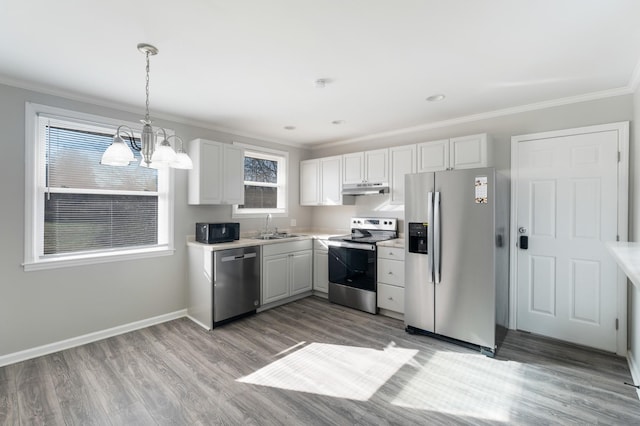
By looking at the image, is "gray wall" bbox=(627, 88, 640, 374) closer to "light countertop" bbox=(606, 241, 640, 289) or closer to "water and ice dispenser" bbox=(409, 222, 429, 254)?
"light countertop" bbox=(606, 241, 640, 289)

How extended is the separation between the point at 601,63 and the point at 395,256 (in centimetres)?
250

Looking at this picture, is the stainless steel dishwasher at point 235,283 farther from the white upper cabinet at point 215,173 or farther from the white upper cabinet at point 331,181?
the white upper cabinet at point 331,181

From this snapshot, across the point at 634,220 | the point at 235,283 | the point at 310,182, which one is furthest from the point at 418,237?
the point at 310,182

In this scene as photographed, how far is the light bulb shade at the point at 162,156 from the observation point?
2004 millimetres

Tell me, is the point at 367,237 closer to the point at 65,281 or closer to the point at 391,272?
the point at 391,272

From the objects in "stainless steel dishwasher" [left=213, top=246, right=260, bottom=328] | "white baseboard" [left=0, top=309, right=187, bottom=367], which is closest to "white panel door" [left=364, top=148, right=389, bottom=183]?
"stainless steel dishwasher" [left=213, top=246, right=260, bottom=328]

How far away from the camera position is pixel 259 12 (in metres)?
1.74

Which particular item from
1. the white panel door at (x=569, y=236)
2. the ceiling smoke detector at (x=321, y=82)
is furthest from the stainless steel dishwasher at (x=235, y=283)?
the white panel door at (x=569, y=236)

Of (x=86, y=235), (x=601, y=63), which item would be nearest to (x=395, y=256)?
(x=601, y=63)

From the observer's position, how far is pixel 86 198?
123 inches

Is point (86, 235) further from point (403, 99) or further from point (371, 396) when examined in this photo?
point (403, 99)

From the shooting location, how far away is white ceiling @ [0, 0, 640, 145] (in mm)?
1718

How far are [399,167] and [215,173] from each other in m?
2.37

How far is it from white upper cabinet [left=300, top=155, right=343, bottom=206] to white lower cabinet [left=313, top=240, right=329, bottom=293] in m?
0.69
